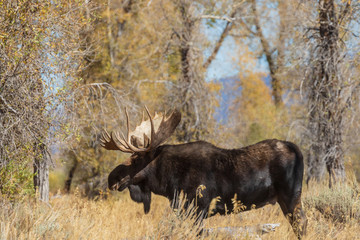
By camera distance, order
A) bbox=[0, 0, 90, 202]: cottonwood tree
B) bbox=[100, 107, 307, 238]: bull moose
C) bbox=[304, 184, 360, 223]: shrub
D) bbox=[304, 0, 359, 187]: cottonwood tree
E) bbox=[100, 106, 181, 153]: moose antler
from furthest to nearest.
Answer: bbox=[304, 0, 359, 187]: cottonwood tree
bbox=[304, 184, 360, 223]: shrub
bbox=[0, 0, 90, 202]: cottonwood tree
bbox=[100, 106, 181, 153]: moose antler
bbox=[100, 107, 307, 238]: bull moose

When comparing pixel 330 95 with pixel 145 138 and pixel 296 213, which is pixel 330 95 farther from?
pixel 145 138

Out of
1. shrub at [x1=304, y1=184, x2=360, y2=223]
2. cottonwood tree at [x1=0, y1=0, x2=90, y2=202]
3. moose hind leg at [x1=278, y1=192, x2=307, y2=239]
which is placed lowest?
shrub at [x1=304, y1=184, x2=360, y2=223]

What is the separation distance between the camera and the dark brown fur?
18.7 feet

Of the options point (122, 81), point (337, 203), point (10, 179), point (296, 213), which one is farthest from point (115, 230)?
point (122, 81)

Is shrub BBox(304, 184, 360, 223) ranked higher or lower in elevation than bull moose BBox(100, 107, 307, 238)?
lower

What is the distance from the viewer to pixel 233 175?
574 cm

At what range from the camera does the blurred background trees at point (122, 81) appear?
6.45 meters

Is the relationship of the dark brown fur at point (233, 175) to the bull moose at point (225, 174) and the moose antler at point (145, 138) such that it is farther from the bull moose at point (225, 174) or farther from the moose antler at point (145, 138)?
the moose antler at point (145, 138)

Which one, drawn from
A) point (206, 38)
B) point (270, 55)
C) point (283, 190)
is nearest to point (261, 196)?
point (283, 190)

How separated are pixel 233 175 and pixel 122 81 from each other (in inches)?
290

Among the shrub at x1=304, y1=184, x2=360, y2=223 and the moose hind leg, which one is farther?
the shrub at x1=304, y1=184, x2=360, y2=223

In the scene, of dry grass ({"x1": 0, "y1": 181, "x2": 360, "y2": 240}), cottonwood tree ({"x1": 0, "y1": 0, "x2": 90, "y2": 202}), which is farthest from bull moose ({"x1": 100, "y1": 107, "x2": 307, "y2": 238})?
cottonwood tree ({"x1": 0, "y1": 0, "x2": 90, "y2": 202})

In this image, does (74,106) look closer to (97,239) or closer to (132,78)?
(97,239)

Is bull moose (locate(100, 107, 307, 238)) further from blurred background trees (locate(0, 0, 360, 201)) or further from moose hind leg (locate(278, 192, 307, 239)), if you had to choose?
blurred background trees (locate(0, 0, 360, 201))
